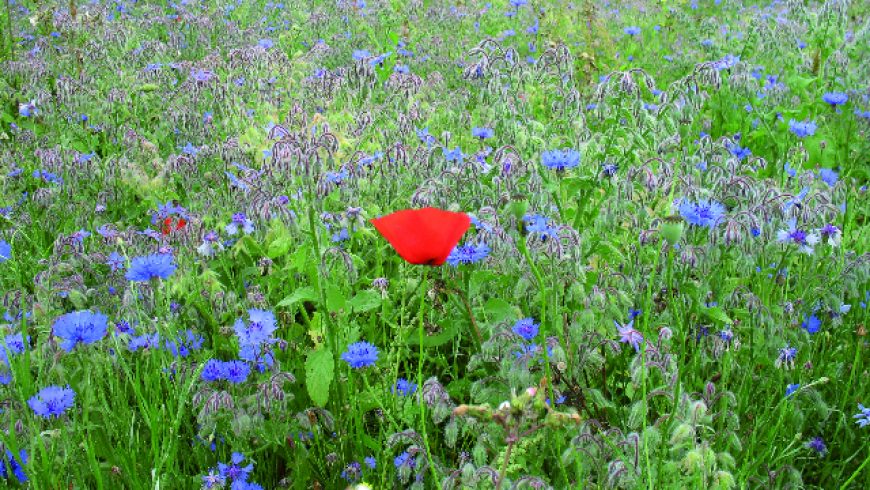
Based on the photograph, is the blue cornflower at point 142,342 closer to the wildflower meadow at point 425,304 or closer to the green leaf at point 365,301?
the wildflower meadow at point 425,304

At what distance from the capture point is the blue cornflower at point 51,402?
183 centimetres

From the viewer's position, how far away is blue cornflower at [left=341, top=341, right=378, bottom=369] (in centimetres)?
200

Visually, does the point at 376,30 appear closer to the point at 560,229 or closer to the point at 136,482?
the point at 560,229

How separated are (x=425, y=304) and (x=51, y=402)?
1019mm

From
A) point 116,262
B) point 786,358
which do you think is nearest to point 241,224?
point 116,262

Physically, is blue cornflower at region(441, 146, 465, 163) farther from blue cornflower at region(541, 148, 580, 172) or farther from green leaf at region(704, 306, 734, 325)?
green leaf at region(704, 306, 734, 325)

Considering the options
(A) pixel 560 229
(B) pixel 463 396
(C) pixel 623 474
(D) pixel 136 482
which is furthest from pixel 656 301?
(D) pixel 136 482

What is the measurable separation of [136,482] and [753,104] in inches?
160

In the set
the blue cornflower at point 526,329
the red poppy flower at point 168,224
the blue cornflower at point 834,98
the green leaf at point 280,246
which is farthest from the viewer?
the blue cornflower at point 834,98

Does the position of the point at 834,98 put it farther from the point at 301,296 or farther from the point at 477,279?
the point at 301,296

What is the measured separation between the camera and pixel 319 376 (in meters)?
2.10

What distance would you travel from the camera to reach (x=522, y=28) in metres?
7.46

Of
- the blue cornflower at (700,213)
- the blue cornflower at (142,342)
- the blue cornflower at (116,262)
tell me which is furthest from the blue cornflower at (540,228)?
the blue cornflower at (116,262)

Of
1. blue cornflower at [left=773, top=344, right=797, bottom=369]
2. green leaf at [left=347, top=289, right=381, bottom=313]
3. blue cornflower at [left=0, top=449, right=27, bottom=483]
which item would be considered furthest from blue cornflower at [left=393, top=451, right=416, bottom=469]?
blue cornflower at [left=773, top=344, right=797, bottom=369]
